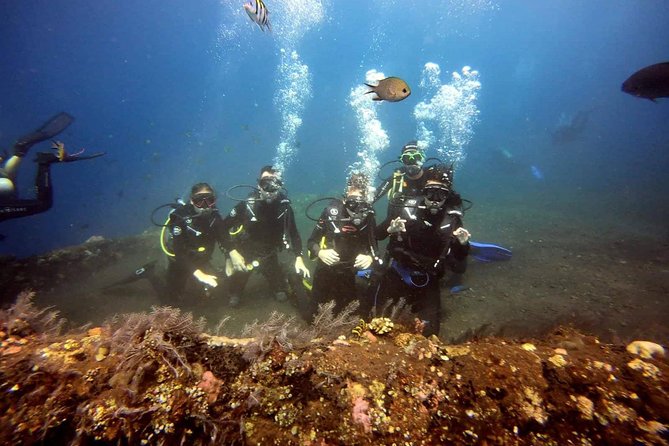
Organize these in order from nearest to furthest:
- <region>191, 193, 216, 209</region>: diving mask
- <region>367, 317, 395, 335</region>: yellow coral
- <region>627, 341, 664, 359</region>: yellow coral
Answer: <region>627, 341, 664, 359</region>: yellow coral, <region>367, 317, 395, 335</region>: yellow coral, <region>191, 193, 216, 209</region>: diving mask

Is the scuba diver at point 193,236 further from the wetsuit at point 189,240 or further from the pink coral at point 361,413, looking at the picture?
the pink coral at point 361,413

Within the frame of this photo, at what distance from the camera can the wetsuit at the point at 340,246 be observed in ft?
18.3

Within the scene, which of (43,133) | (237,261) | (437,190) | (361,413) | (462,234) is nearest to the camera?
(361,413)

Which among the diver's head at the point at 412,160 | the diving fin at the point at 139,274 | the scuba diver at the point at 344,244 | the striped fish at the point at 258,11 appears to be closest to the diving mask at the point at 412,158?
the diver's head at the point at 412,160

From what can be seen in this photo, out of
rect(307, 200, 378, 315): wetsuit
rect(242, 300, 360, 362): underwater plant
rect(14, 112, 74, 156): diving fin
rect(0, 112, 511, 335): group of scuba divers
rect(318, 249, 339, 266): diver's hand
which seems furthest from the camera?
rect(14, 112, 74, 156): diving fin

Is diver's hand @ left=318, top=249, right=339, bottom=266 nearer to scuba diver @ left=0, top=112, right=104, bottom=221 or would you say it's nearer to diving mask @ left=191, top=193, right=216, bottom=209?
diving mask @ left=191, top=193, right=216, bottom=209

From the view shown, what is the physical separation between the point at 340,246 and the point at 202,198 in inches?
142

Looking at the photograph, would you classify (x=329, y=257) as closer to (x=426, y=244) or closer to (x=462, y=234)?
(x=426, y=244)

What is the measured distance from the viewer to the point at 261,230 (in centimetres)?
723

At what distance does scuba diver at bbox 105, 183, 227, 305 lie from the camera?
6785 mm

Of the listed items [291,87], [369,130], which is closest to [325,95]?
[291,87]

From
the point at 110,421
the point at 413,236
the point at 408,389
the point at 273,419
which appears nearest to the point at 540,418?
the point at 408,389

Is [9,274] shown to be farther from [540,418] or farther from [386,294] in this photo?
[540,418]

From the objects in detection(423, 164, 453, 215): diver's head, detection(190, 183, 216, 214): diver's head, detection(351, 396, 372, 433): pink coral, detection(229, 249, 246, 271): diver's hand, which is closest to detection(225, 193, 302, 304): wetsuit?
detection(229, 249, 246, 271): diver's hand
